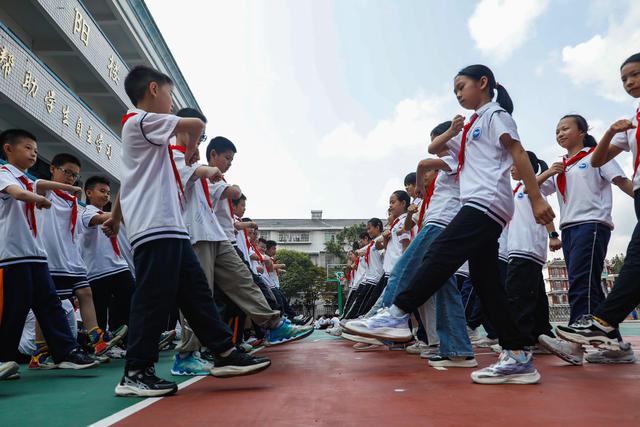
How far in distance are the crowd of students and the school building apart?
34.5ft

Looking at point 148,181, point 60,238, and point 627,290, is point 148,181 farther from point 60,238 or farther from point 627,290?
point 627,290

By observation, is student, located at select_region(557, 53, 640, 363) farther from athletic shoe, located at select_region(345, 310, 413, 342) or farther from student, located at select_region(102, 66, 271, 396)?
student, located at select_region(102, 66, 271, 396)

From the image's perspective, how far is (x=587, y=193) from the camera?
13.2 feet

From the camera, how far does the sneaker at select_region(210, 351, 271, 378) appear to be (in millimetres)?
2898

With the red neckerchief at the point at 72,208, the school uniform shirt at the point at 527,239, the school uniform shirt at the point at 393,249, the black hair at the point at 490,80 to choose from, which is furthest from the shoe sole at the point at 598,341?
the red neckerchief at the point at 72,208

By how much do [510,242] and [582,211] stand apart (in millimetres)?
678

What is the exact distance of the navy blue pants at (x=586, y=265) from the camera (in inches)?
148

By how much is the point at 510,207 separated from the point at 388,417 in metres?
1.63

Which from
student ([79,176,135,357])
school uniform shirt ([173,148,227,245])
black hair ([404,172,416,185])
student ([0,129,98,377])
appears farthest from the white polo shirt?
student ([79,176,135,357])

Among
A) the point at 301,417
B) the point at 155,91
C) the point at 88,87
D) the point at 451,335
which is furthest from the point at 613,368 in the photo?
the point at 88,87

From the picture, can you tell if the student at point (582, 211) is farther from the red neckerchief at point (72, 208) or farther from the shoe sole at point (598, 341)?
the red neckerchief at point (72, 208)

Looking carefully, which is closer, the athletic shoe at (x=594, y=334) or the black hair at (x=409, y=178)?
the athletic shoe at (x=594, y=334)

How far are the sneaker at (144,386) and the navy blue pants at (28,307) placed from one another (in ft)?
4.71

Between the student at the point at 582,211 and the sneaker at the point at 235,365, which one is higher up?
the student at the point at 582,211
